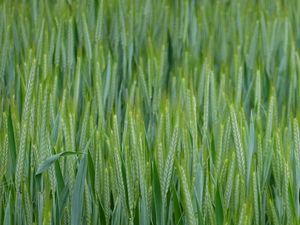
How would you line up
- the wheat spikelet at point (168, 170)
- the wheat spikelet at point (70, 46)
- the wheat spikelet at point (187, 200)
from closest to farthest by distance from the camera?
the wheat spikelet at point (187, 200)
the wheat spikelet at point (168, 170)
the wheat spikelet at point (70, 46)

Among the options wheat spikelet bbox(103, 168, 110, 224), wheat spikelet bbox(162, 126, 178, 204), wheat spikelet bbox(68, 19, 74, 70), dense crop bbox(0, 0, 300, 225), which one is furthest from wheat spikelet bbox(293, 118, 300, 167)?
wheat spikelet bbox(68, 19, 74, 70)

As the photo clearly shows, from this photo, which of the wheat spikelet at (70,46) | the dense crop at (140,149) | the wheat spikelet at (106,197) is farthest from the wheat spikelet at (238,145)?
the wheat spikelet at (70,46)

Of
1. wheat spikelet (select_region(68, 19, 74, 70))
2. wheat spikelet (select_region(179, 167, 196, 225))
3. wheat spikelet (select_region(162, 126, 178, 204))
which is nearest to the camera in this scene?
wheat spikelet (select_region(179, 167, 196, 225))

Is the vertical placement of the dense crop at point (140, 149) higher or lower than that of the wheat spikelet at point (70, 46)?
lower

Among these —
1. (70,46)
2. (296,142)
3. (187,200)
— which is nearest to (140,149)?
(187,200)

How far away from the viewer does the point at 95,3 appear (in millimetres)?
2562

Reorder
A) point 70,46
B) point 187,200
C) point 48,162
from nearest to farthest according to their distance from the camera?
1. point 187,200
2. point 48,162
3. point 70,46

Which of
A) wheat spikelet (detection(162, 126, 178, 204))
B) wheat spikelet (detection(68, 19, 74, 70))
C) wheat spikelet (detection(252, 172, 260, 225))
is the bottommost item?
wheat spikelet (detection(252, 172, 260, 225))

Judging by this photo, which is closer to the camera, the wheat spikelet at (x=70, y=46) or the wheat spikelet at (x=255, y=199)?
the wheat spikelet at (x=255, y=199)

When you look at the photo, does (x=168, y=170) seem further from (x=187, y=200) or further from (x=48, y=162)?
(x=48, y=162)

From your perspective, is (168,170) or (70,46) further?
(70,46)

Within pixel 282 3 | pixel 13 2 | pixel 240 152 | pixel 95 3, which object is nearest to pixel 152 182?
pixel 240 152

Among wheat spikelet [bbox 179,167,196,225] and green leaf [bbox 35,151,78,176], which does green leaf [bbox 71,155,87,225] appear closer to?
green leaf [bbox 35,151,78,176]

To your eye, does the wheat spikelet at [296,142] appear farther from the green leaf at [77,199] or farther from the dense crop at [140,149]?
the green leaf at [77,199]
